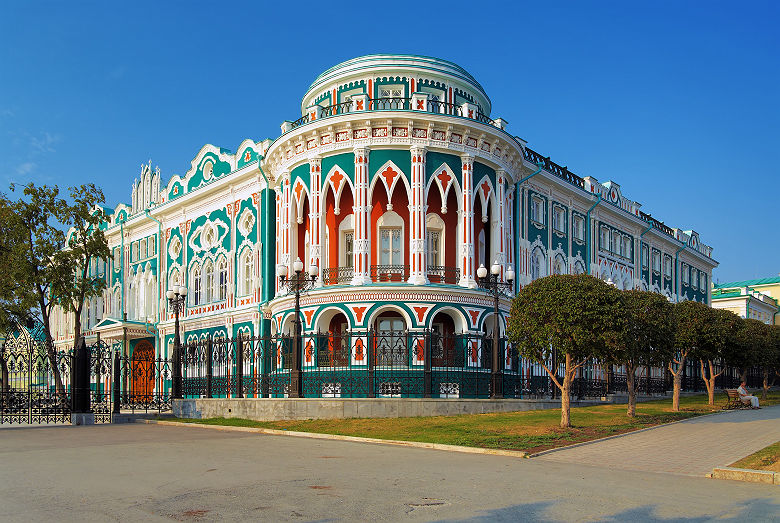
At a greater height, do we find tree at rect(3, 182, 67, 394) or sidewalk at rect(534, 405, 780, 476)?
tree at rect(3, 182, 67, 394)

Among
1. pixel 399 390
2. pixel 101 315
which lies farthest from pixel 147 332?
pixel 399 390

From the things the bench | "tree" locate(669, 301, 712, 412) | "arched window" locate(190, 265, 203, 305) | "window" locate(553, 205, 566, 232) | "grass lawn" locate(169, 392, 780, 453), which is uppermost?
"window" locate(553, 205, 566, 232)

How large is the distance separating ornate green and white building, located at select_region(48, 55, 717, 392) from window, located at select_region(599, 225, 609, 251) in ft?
7.81

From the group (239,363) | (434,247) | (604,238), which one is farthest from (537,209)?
(239,363)

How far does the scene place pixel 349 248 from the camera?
94.4 feet

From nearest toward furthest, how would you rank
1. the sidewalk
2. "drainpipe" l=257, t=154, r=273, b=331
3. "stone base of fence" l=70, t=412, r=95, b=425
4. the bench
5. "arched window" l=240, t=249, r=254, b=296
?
the sidewalk < "stone base of fence" l=70, t=412, r=95, b=425 < the bench < "drainpipe" l=257, t=154, r=273, b=331 < "arched window" l=240, t=249, r=254, b=296

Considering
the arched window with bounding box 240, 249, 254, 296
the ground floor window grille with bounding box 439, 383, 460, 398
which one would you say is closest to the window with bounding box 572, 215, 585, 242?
the arched window with bounding box 240, 249, 254, 296

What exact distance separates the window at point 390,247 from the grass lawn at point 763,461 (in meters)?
15.9

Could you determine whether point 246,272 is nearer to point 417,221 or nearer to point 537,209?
point 417,221

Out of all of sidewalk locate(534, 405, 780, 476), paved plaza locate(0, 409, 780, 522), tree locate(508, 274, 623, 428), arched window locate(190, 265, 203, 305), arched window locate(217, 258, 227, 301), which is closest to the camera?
paved plaza locate(0, 409, 780, 522)

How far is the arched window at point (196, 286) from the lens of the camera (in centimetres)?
3750

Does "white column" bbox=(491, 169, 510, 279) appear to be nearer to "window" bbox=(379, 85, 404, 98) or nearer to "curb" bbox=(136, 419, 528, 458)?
"window" bbox=(379, 85, 404, 98)

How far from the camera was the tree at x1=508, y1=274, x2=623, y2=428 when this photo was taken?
17.8m

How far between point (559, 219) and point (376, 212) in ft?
39.8
